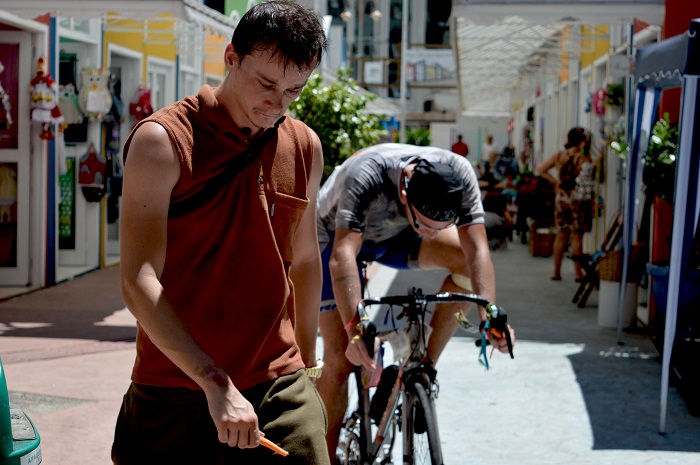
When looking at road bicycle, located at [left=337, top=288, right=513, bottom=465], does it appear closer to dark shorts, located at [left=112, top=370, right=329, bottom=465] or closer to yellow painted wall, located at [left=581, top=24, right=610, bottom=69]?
dark shorts, located at [left=112, top=370, right=329, bottom=465]

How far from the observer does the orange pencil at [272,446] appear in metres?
2.39

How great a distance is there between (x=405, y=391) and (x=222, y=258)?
5.32 feet

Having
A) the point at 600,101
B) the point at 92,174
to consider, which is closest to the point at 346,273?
the point at 92,174

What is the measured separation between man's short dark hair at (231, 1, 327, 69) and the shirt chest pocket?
35cm

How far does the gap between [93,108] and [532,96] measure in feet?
60.9

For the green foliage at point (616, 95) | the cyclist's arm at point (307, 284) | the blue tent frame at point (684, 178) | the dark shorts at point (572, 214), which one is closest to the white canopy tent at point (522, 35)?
the green foliage at point (616, 95)

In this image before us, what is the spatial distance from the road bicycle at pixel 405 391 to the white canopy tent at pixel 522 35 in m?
6.32

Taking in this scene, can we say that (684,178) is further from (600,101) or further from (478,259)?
(600,101)

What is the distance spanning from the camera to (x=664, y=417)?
19.5 feet

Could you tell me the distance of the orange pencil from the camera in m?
2.39

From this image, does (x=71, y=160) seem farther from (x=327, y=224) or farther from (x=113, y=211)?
(x=327, y=224)

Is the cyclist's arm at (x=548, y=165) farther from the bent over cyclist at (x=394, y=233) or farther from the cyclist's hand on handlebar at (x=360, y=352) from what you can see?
the cyclist's hand on handlebar at (x=360, y=352)

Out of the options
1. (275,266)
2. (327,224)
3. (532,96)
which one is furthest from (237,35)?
(532,96)

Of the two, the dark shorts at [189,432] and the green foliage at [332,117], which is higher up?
the green foliage at [332,117]
